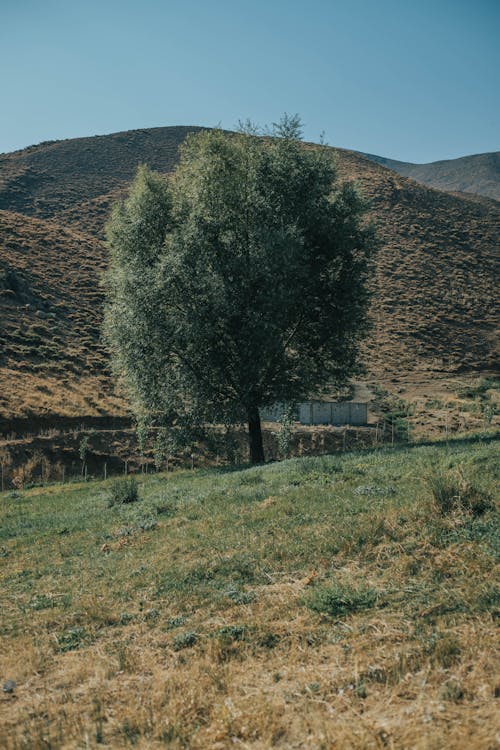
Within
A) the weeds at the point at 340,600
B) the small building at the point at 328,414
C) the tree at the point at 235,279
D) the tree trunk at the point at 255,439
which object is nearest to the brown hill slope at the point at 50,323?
the tree at the point at 235,279

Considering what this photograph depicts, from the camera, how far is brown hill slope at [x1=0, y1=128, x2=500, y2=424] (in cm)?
4381

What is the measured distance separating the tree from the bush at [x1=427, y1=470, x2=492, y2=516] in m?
13.9

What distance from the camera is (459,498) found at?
27.0ft

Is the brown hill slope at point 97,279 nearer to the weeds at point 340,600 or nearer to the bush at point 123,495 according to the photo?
the bush at point 123,495

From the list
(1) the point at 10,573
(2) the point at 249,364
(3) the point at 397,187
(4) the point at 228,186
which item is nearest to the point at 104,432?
(2) the point at 249,364

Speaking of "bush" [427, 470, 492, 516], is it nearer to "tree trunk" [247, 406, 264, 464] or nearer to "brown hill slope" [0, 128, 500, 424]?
"tree trunk" [247, 406, 264, 464]

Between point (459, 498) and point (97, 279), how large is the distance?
57697 millimetres

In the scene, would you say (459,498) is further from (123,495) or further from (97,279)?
(97,279)

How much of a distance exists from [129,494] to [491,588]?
12.8m

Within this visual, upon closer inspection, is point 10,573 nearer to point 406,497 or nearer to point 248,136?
point 406,497

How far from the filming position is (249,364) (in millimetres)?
22516

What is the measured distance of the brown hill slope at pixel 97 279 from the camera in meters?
43.8

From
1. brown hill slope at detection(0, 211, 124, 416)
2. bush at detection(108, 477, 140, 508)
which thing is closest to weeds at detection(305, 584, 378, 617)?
bush at detection(108, 477, 140, 508)

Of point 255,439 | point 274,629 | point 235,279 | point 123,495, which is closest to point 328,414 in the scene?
point 255,439
